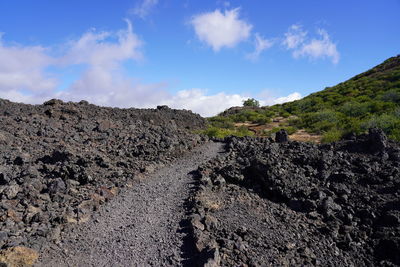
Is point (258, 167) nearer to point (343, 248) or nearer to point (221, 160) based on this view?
point (221, 160)

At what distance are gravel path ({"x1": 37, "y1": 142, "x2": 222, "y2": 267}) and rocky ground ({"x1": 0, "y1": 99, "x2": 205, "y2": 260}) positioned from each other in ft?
1.22

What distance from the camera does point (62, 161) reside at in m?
10.3

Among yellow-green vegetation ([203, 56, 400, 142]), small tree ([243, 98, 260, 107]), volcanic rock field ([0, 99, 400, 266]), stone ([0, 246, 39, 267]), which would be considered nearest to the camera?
stone ([0, 246, 39, 267])

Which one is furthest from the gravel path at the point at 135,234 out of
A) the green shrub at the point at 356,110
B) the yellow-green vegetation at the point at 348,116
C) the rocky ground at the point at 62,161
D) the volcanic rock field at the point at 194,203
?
the green shrub at the point at 356,110

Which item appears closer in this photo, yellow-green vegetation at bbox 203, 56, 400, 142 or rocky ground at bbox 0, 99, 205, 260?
rocky ground at bbox 0, 99, 205, 260

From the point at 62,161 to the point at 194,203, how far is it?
4.91 metres

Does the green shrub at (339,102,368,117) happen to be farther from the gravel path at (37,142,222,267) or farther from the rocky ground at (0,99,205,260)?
the gravel path at (37,142,222,267)

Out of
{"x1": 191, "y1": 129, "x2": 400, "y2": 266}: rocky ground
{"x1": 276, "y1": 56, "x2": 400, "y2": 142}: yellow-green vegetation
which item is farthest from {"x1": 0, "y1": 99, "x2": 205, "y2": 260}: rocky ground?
{"x1": 276, "y1": 56, "x2": 400, "y2": 142}: yellow-green vegetation

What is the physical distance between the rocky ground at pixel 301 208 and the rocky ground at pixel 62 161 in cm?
239

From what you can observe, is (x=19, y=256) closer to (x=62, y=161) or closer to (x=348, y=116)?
(x=62, y=161)

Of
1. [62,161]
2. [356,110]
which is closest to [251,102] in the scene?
[356,110]

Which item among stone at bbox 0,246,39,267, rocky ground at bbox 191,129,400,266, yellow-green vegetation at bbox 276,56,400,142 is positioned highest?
yellow-green vegetation at bbox 276,56,400,142

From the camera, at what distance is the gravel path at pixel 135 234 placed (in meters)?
5.75

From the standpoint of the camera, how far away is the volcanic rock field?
19.7 feet
